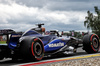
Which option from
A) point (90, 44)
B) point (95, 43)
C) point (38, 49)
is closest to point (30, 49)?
point (38, 49)

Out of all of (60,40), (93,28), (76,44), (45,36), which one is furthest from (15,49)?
(93,28)

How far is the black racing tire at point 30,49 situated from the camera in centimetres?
900

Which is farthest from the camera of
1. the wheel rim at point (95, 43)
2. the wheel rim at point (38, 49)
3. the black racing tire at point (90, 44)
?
the wheel rim at point (95, 43)

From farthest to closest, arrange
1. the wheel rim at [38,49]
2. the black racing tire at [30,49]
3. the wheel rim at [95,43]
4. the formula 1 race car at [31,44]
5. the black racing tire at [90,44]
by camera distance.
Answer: the wheel rim at [95,43], the black racing tire at [90,44], the wheel rim at [38,49], the formula 1 race car at [31,44], the black racing tire at [30,49]

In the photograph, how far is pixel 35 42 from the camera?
9422 millimetres

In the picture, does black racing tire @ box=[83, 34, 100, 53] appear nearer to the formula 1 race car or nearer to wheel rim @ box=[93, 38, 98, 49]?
wheel rim @ box=[93, 38, 98, 49]

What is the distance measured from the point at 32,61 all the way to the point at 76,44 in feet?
13.8

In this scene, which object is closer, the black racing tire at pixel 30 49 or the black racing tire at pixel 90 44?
the black racing tire at pixel 30 49

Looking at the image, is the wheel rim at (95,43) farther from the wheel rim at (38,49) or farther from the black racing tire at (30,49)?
the black racing tire at (30,49)

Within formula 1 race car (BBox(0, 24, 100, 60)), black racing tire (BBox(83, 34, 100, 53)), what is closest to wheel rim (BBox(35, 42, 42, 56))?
formula 1 race car (BBox(0, 24, 100, 60))

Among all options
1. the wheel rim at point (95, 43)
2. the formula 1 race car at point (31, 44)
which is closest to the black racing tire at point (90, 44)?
the wheel rim at point (95, 43)

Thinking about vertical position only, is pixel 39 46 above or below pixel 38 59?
A: above

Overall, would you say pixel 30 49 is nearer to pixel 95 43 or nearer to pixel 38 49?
pixel 38 49

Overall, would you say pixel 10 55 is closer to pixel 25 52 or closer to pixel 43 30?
pixel 25 52
